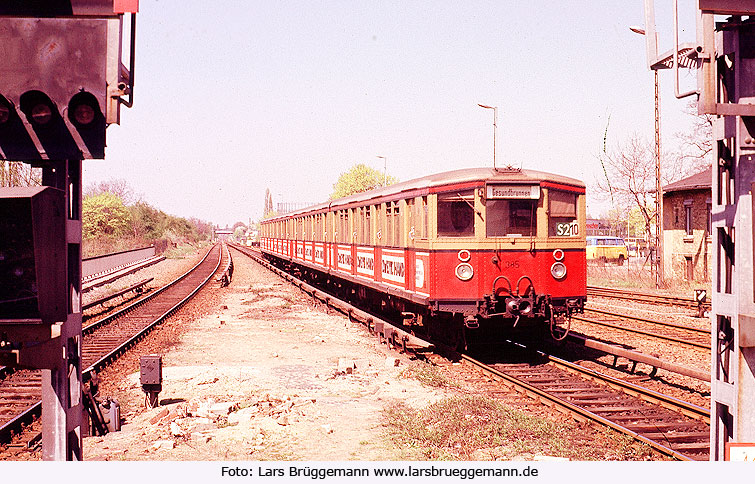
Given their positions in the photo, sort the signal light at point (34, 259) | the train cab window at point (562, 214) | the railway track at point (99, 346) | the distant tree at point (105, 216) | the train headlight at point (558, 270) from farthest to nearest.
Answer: the distant tree at point (105, 216)
the train cab window at point (562, 214)
the train headlight at point (558, 270)
the railway track at point (99, 346)
the signal light at point (34, 259)

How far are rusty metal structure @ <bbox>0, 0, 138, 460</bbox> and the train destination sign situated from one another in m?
7.38

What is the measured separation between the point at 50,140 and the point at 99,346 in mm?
10116

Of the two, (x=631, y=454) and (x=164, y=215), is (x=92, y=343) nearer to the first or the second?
(x=631, y=454)

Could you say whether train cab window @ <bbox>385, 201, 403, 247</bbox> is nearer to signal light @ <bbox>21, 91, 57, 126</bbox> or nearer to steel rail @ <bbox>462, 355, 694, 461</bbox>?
steel rail @ <bbox>462, 355, 694, 461</bbox>

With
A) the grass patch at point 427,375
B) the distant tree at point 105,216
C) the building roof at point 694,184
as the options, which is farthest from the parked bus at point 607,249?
the grass patch at point 427,375

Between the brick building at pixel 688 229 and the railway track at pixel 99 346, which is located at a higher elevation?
the brick building at pixel 688 229

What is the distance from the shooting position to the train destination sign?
10.9 meters

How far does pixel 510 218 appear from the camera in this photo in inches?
440

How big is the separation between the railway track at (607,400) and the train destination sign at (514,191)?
282 centimetres

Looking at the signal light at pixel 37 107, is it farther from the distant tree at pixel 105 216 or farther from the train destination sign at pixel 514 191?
the distant tree at pixel 105 216

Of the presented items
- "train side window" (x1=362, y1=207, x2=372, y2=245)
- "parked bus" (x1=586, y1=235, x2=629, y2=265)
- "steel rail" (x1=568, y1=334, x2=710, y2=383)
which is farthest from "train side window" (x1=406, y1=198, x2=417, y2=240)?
"parked bus" (x1=586, y1=235, x2=629, y2=265)

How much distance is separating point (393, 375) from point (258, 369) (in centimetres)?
233

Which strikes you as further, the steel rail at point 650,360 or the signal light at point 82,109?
the steel rail at point 650,360

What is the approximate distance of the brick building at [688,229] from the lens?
1165 inches
